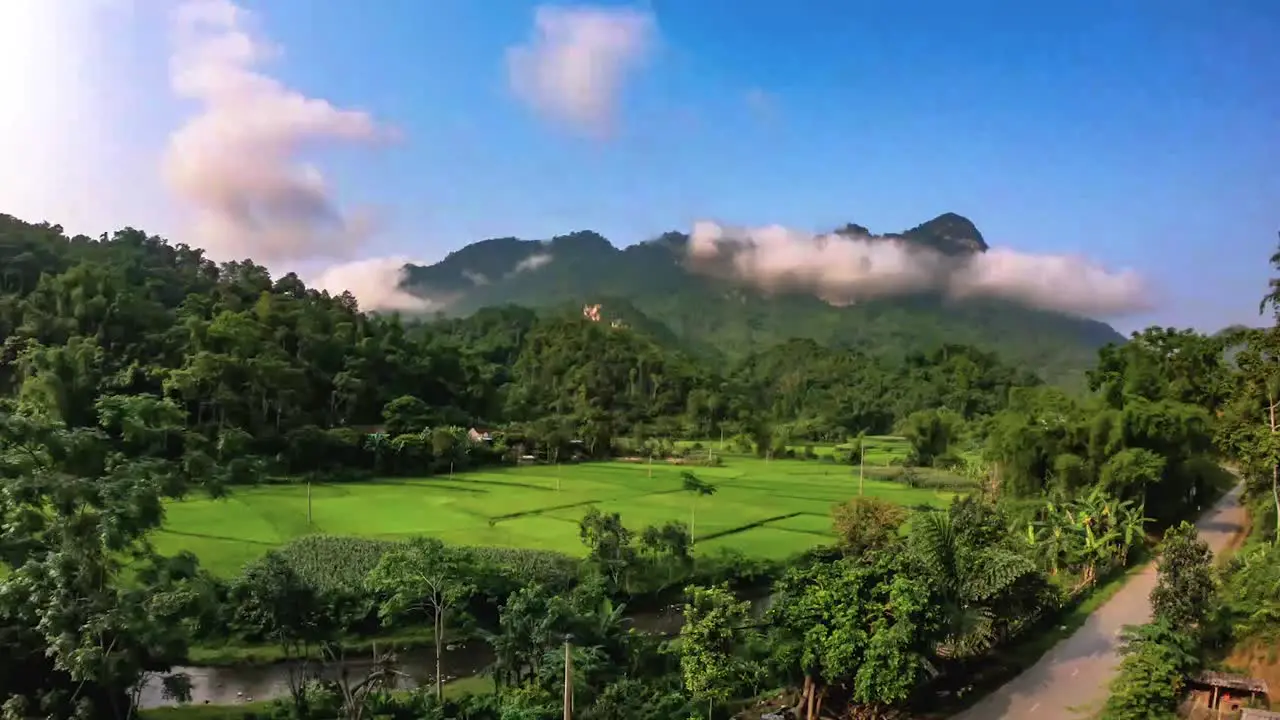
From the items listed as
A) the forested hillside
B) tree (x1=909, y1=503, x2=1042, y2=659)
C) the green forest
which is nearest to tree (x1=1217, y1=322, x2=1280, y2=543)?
the green forest

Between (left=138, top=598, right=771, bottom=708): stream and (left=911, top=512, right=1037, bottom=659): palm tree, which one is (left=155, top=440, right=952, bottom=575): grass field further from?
(left=911, top=512, right=1037, bottom=659): palm tree

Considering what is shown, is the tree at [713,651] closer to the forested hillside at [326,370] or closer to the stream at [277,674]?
the stream at [277,674]

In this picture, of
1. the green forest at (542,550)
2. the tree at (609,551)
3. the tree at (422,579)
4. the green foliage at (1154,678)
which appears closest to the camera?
the green foliage at (1154,678)

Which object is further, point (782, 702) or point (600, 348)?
point (600, 348)

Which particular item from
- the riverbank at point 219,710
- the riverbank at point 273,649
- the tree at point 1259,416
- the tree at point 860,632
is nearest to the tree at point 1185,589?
the tree at point 860,632

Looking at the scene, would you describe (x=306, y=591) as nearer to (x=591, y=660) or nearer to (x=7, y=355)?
(x=591, y=660)

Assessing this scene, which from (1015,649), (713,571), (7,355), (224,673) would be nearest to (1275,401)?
(1015,649)
